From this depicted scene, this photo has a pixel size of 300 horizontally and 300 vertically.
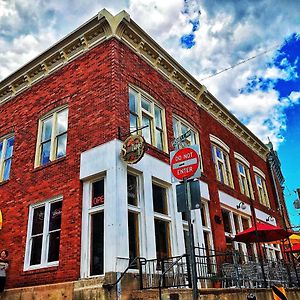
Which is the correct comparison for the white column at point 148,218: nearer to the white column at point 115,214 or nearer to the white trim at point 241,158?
the white column at point 115,214

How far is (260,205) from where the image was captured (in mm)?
18812

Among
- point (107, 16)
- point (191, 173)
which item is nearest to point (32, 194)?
point (107, 16)

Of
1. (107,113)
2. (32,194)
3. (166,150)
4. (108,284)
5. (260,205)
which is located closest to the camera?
(108,284)

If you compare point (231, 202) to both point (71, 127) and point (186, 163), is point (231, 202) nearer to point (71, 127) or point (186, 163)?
point (71, 127)

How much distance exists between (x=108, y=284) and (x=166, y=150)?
17.4 ft

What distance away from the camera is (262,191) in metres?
20.5

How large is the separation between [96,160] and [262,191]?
13999 mm

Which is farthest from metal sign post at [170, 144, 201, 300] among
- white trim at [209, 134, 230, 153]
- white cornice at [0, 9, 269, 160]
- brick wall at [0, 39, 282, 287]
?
white trim at [209, 134, 230, 153]

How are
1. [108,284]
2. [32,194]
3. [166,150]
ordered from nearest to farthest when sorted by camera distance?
[108,284] → [32,194] → [166,150]

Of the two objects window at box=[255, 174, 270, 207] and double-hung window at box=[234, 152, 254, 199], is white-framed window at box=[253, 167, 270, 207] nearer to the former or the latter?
window at box=[255, 174, 270, 207]

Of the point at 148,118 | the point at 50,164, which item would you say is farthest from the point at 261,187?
the point at 50,164

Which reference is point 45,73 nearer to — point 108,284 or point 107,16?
point 107,16

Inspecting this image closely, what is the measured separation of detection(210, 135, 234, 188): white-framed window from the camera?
1577 cm

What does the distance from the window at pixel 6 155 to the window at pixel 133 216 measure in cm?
560
